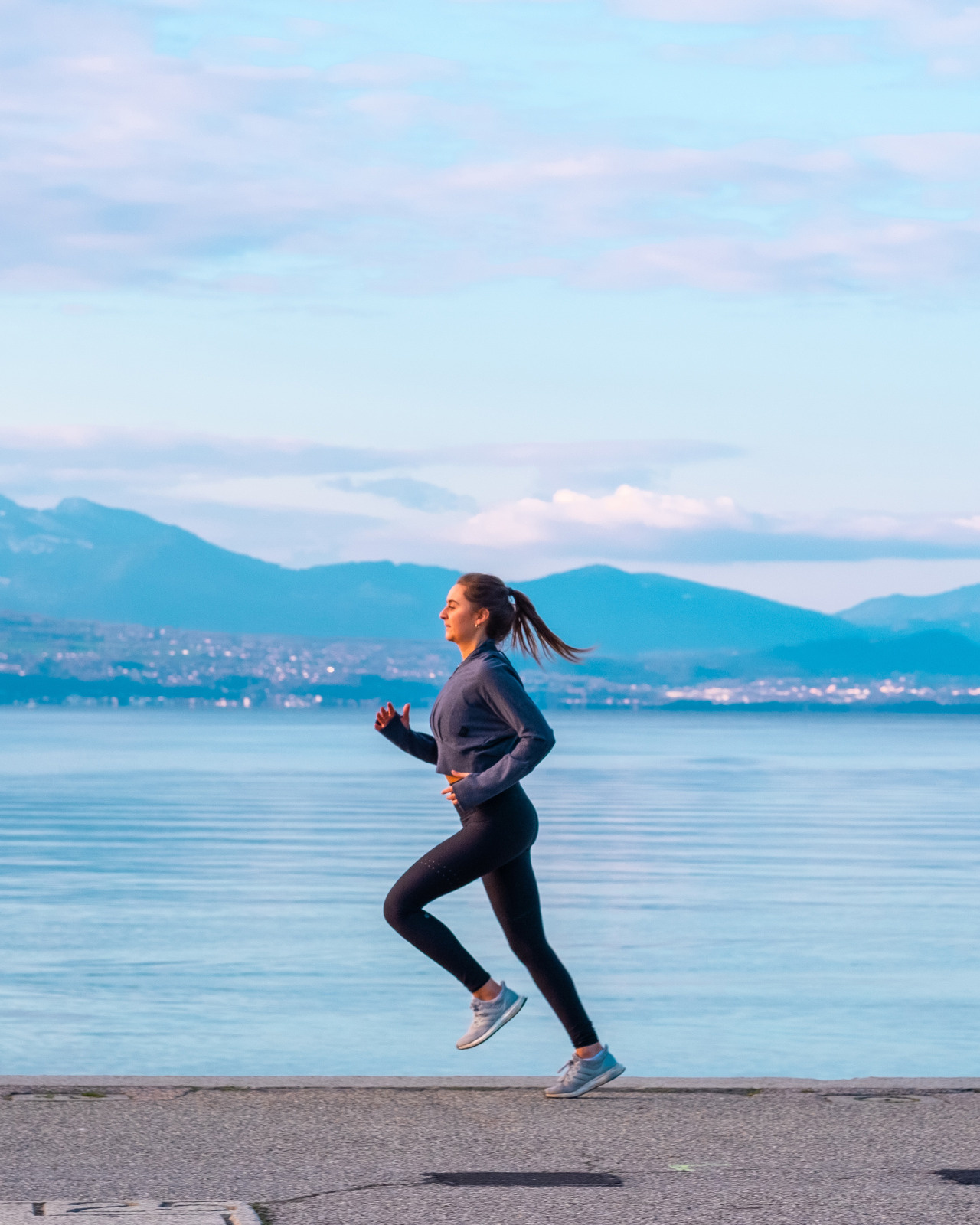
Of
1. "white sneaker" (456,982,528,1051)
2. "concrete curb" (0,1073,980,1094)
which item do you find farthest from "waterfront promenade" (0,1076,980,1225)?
"white sneaker" (456,982,528,1051)

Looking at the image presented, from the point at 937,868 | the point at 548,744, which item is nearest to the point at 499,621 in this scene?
the point at 548,744

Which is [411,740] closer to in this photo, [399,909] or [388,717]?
[388,717]

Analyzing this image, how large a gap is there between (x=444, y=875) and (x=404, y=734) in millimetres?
593

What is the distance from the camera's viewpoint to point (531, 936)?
6828 millimetres

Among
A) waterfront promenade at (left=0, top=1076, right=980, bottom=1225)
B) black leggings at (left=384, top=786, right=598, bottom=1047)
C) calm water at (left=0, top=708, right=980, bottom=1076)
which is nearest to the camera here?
waterfront promenade at (left=0, top=1076, right=980, bottom=1225)

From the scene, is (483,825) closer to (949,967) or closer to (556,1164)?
(556,1164)

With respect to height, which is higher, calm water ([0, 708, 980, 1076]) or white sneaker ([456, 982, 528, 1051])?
white sneaker ([456, 982, 528, 1051])

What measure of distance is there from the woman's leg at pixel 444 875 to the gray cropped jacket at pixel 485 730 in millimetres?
130

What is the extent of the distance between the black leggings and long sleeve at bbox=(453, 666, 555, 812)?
113 mm

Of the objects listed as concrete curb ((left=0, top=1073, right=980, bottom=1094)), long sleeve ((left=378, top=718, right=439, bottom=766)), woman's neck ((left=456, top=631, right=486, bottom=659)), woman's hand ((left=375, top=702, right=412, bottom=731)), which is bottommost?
concrete curb ((left=0, top=1073, right=980, bottom=1094))

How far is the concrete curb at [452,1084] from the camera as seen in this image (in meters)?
6.85

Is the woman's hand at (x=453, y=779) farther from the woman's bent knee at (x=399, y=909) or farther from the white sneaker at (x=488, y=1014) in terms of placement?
the white sneaker at (x=488, y=1014)

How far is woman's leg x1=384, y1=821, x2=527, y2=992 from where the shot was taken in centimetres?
661

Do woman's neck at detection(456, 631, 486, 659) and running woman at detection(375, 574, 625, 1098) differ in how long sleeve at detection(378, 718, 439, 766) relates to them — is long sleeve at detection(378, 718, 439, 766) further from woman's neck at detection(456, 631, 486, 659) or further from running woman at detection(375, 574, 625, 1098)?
woman's neck at detection(456, 631, 486, 659)
